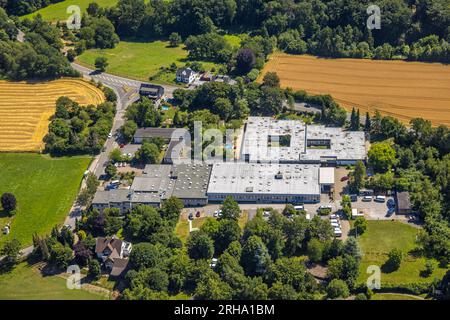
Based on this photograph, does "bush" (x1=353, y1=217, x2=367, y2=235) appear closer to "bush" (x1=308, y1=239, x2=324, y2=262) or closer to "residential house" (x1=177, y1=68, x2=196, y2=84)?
"bush" (x1=308, y1=239, x2=324, y2=262)

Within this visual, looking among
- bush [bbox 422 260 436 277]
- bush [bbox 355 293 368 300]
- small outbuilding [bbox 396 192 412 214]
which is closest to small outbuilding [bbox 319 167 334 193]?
small outbuilding [bbox 396 192 412 214]

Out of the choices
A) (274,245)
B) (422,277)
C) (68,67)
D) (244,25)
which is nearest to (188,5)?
(244,25)

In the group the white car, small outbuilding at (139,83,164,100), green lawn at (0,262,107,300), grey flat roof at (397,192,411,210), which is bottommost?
green lawn at (0,262,107,300)

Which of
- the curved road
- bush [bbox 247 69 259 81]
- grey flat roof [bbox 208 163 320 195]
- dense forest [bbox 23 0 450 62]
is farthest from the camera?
dense forest [bbox 23 0 450 62]

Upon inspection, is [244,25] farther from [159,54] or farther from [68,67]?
[68,67]

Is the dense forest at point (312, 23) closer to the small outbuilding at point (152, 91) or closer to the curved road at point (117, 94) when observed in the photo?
the curved road at point (117, 94)

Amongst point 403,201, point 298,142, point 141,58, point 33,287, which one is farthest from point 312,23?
point 33,287

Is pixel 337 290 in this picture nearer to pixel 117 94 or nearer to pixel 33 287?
pixel 33 287

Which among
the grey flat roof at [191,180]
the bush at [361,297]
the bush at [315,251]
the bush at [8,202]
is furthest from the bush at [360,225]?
the bush at [8,202]
